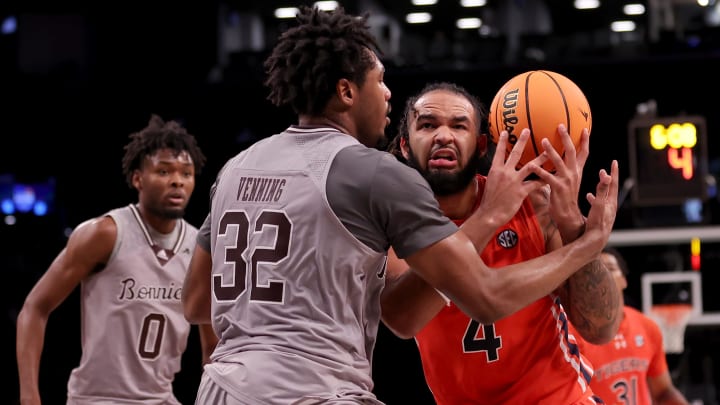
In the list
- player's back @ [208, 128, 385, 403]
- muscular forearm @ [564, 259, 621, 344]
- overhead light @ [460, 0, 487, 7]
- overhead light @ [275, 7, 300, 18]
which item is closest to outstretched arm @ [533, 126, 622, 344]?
muscular forearm @ [564, 259, 621, 344]

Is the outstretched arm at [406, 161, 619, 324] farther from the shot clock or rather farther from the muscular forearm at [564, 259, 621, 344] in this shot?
the shot clock

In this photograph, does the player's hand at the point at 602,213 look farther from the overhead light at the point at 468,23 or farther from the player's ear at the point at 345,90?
the overhead light at the point at 468,23

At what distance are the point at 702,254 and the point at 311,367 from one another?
29.8 feet

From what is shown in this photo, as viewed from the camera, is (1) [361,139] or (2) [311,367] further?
(1) [361,139]

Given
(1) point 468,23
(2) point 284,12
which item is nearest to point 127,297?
(2) point 284,12

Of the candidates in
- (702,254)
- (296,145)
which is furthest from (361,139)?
(702,254)

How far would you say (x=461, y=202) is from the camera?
3771 millimetres

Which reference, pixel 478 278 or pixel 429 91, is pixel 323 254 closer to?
pixel 478 278

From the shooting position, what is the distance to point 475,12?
A: 21297mm

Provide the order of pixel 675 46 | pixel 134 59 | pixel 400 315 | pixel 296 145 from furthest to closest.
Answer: pixel 134 59 → pixel 675 46 → pixel 400 315 → pixel 296 145

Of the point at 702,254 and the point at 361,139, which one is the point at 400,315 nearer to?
the point at 361,139

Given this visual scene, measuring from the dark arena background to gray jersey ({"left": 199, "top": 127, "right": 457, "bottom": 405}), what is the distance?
14.2 feet

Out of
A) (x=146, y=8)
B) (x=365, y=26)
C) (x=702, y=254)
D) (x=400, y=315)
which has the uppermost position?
(x=146, y=8)

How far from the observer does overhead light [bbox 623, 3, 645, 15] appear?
19.5 metres
